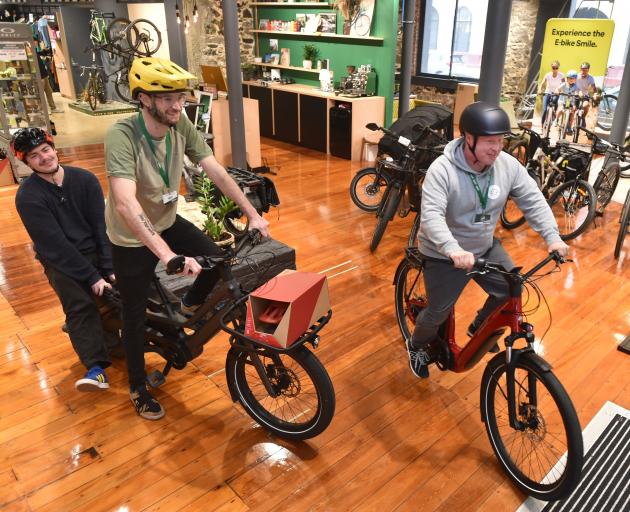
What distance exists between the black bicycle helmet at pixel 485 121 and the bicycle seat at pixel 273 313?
1072 mm

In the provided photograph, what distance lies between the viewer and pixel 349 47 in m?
8.37

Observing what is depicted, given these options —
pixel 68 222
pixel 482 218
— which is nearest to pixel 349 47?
pixel 68 222

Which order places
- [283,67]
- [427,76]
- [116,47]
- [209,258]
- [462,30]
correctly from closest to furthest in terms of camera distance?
[209,258]
[116,47]
[283,67]
[462,30]
[427,76]

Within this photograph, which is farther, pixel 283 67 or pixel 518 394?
pixel 283 67

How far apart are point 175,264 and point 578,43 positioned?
750 cm

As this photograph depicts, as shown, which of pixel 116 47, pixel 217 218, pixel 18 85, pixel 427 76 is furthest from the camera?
pixel 427 76

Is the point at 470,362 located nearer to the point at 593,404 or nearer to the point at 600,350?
the point at 593,404

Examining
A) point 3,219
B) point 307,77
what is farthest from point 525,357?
point 307,77

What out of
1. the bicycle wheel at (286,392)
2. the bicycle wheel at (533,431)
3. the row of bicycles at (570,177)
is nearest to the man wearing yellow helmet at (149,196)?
the bicycle wheel at (286,392)

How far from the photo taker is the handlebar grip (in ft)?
6.54

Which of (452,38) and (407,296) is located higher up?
(452,38)

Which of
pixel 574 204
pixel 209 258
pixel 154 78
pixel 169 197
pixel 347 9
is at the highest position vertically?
pixel 347 9

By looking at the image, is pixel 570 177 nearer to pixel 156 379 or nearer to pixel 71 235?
pixel 156 379

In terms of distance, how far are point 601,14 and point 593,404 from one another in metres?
9.22
